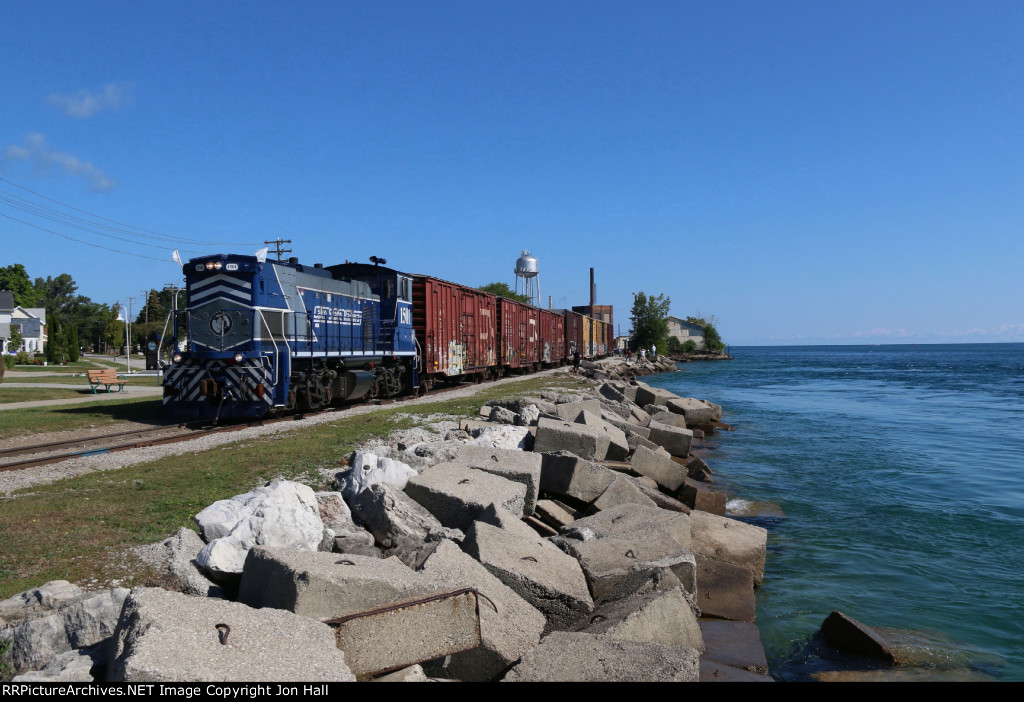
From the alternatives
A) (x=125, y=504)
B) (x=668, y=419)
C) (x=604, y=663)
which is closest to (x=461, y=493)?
(x=604, y=663)

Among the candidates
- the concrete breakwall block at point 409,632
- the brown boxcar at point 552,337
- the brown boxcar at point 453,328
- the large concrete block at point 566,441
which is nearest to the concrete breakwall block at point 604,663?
the concrete breakwall block at point 409,632

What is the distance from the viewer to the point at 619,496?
30.2 ft

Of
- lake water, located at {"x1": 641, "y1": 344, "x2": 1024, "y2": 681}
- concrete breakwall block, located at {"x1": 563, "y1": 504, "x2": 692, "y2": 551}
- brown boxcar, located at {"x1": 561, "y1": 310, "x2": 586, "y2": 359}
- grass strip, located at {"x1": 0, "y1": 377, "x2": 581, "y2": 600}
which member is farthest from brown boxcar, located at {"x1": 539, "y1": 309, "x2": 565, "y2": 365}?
concrete breakwall block, located at {"x1": 563, "y1": 504, "x2": 692, "y2": 551}

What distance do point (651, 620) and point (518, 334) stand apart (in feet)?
104

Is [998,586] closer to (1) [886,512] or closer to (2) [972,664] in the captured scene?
(2) [972,664]

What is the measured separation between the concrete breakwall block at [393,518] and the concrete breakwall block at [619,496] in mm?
2964

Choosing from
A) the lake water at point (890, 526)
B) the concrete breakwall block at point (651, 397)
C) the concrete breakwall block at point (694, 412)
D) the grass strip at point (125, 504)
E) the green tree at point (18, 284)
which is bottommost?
the lake water at point (890, 526)

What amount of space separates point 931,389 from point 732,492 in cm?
3937

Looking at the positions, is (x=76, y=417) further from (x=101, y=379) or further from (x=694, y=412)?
(x=694, y=412)

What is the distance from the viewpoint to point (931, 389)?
45.5 metres

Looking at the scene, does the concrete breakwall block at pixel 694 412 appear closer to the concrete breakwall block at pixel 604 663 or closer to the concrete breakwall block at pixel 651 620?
the concrete breakwall block at pixel 651 620

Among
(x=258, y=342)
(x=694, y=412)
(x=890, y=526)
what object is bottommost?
(x=890, y=526)

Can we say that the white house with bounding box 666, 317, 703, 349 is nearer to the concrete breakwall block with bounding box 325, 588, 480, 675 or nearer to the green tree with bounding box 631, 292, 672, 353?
the green tree with bounding box 631, 292, 672, 353

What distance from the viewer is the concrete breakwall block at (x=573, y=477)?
9.54 metres
